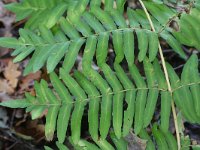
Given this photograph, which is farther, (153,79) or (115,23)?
(115,23)

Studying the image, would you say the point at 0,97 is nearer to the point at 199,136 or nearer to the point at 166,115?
the point at 199,136

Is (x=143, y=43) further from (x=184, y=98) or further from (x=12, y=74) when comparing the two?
(x=12, y=74)

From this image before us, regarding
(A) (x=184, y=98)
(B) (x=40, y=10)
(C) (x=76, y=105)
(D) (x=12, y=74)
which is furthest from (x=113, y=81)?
(D) (x=12, y=74)

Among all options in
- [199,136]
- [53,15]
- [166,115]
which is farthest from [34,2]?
[199,136]

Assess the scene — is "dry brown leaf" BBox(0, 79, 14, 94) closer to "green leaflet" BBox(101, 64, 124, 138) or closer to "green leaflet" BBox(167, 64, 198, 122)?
"green leaflet" BBox(101, 64, 124, 138)

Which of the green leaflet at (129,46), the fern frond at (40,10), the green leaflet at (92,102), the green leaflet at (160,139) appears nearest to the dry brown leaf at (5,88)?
the fern frond at (40,10)

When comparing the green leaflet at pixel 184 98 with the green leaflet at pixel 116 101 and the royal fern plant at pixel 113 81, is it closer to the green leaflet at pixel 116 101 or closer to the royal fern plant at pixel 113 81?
the royal fern plant at pixel 113 81
